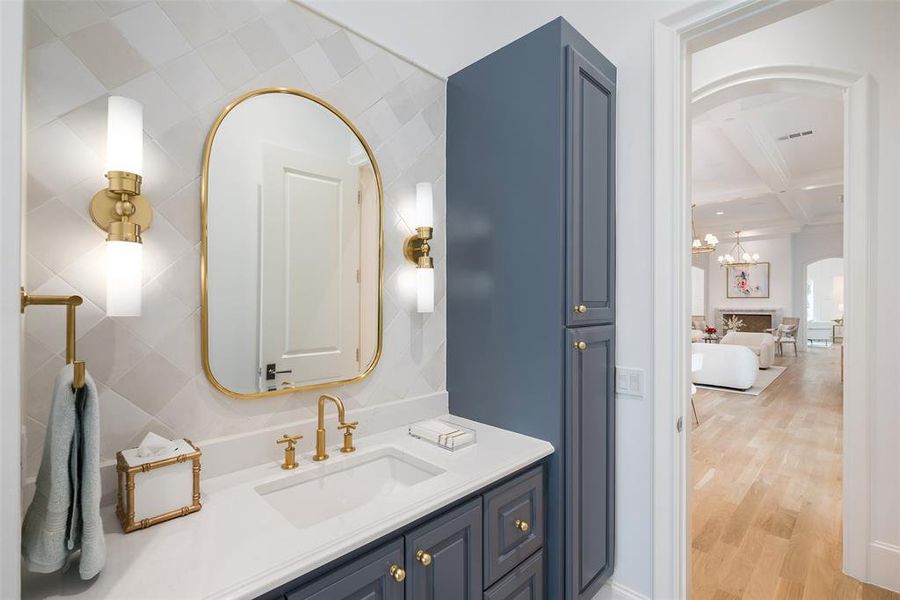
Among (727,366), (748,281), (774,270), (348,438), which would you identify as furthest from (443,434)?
(748,281)

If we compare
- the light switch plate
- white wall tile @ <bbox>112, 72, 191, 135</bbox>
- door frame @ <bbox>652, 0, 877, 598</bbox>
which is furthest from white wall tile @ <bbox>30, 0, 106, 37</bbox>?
the light switch plate

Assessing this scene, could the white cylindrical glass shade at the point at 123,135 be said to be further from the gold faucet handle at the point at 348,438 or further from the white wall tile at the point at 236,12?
the gold faucet handle at the point at 348,438

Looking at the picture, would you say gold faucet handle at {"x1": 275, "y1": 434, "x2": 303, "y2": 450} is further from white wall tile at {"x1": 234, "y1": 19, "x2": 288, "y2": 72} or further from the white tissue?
white wall tile at {"x1": 234, "y1": 19, "x2": 288, "y2": 72}

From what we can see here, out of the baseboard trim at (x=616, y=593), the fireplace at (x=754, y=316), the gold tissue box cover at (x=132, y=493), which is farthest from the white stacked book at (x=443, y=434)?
the fireplace at (x=754, y=316)

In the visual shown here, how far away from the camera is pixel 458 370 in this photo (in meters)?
1.84

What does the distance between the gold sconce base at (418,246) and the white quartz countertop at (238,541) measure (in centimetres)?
80

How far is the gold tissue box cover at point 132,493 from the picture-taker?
938 millimetres

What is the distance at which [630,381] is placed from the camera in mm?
1690

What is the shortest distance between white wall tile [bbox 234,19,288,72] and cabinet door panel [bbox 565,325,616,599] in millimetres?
1309

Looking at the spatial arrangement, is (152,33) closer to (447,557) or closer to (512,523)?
(447,557)

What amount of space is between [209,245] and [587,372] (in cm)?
131

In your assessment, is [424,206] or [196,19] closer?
[196,19]

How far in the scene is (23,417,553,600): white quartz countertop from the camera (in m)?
0.77

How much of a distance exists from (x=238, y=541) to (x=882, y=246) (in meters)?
2.85
